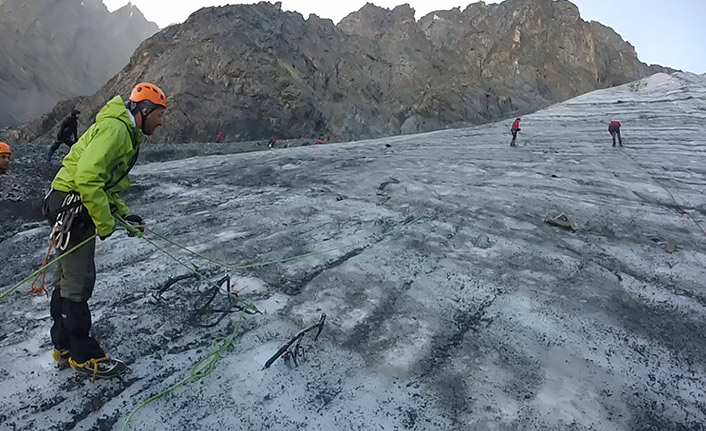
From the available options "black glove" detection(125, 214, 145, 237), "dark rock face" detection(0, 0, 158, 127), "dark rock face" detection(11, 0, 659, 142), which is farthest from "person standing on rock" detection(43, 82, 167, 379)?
"dark rock face" detection(0, 0, 158, 127)

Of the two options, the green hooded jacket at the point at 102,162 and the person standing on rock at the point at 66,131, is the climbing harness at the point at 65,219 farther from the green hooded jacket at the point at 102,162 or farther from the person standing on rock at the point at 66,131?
the person standing on rock at the point at 66,131

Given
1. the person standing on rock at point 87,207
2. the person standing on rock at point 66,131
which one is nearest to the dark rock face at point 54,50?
the person standing on rock at point 66,131

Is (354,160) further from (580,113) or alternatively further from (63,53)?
(63,53)

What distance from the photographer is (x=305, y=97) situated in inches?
1248

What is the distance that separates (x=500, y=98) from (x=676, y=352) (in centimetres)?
4158

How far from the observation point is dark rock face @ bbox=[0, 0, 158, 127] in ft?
178

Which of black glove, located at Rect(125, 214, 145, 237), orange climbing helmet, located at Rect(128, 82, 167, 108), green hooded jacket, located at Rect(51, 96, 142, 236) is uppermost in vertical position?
orange climbing helmet, located at Rect(128, 82, 167, 108)

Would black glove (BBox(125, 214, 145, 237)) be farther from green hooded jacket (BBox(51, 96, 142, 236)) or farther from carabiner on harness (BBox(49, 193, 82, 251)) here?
carabiner on harness (BBox(49, 193, 82, 251))

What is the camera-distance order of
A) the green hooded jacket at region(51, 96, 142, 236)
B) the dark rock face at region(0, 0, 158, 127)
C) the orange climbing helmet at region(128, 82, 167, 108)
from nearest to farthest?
the green hooded jacket at region(51, 96, 142, 236) < the orange climbing helmet at region(128, 82, 167, 108) < the dark rock face at region(0, 0, 158, 127)

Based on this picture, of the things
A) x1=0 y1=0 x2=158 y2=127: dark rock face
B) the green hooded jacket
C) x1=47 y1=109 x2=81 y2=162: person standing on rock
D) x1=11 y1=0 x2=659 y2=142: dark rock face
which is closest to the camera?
the green hooded jacket

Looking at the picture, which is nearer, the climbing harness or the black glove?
the climbing harness

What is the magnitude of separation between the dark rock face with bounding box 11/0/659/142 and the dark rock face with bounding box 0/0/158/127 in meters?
30.6

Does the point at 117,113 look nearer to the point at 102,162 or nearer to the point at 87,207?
the point at 102,162

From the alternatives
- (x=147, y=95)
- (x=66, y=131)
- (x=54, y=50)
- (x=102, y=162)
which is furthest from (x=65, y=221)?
(x=54, y=50)
